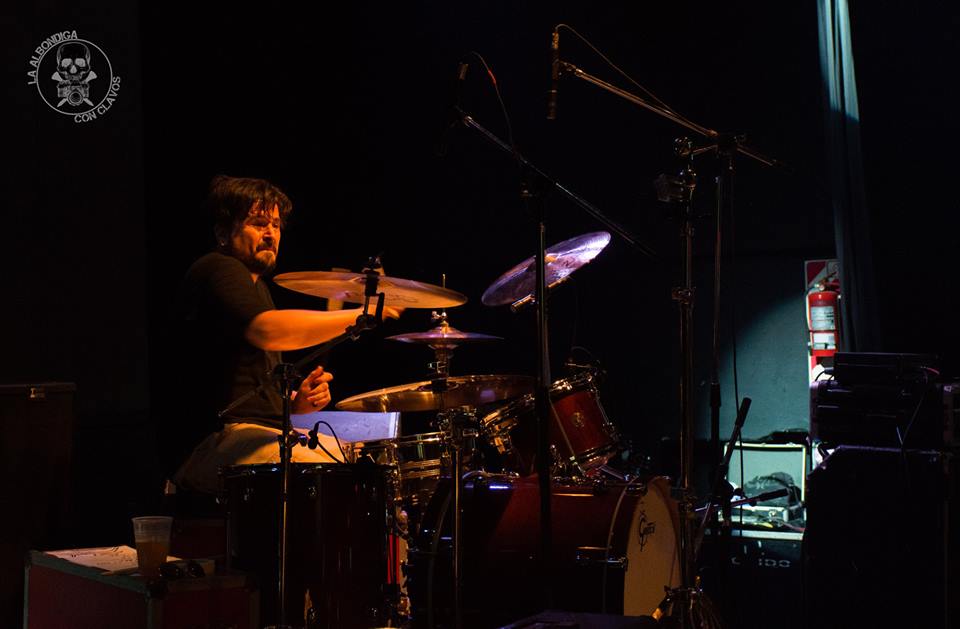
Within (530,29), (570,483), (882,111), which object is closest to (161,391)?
(570,483)

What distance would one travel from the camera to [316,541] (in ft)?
10.0

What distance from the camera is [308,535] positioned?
10.0ft

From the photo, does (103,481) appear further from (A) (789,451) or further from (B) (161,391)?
(A) (789,451)

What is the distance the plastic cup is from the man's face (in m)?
1.32

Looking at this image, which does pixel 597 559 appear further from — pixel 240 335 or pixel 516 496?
pixel 240 335

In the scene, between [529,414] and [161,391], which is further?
[161,391]

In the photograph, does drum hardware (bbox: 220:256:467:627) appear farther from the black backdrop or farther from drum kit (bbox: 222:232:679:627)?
the black backdrop

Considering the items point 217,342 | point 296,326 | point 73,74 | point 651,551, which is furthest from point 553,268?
point 73,74

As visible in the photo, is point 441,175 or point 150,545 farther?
point 441,175

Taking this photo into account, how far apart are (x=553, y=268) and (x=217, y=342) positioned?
49.6 inches

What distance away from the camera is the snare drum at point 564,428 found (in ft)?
11.8

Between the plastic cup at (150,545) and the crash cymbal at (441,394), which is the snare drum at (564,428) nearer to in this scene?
the crash cymbal at (441,394)

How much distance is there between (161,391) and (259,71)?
1.73m

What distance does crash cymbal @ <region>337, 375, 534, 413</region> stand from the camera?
3.47m
